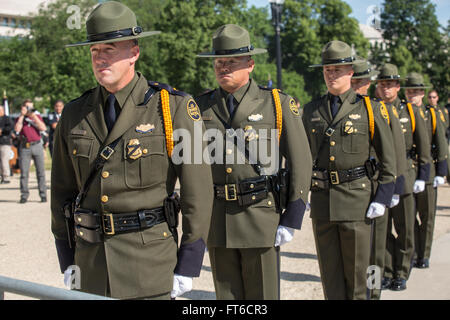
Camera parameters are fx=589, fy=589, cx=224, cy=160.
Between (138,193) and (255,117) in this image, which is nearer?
(138,193)

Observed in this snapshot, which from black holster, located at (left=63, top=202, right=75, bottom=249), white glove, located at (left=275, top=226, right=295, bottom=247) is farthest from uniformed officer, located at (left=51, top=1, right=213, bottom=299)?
white glove, located at (left=275, top=226, right=295, bottom=247)

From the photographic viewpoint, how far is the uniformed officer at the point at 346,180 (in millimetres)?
5023

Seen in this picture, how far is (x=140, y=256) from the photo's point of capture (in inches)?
111

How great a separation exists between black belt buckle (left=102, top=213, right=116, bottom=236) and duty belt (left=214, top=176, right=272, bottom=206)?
54.3 inches

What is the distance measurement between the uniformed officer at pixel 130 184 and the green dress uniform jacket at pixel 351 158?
2.36m

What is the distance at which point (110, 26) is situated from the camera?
280cm

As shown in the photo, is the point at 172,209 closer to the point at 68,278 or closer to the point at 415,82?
the point at 68,278

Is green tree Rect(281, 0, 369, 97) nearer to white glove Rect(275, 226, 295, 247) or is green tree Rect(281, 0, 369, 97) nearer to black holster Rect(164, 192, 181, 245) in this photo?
white glove Rect(275, 226, 295, 247)

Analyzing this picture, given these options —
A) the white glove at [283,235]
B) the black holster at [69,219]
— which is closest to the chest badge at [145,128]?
the black holster at [69,219]

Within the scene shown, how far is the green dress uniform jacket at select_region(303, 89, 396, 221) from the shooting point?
5.03 m

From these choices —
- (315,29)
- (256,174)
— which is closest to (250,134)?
(256,174)

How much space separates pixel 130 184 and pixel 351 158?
2.72m
